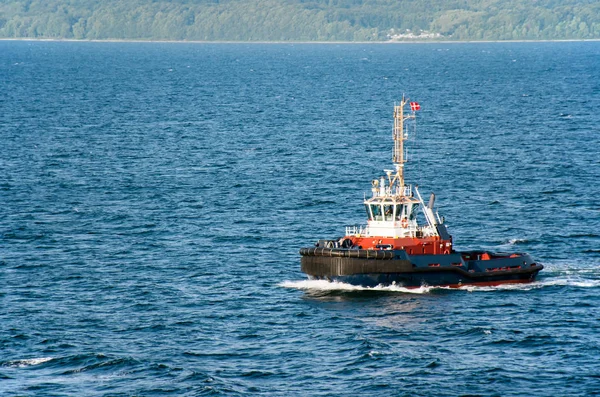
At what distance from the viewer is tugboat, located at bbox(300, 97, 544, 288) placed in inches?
2559

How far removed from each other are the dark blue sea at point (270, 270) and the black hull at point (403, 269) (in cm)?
92

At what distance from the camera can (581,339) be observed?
56.9 meters

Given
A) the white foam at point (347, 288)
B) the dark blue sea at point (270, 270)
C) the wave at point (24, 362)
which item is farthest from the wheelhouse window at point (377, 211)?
the wave at point (24, 362)

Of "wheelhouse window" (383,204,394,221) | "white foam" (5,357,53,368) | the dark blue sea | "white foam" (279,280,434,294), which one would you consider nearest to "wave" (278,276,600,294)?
"white foam" (279,280,434,294)

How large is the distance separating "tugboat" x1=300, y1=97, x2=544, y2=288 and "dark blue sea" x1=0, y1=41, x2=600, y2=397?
99 cm

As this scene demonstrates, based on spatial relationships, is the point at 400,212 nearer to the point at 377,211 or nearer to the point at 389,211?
the point at 389,211

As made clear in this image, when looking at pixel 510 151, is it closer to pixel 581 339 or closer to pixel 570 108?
pixel 570 108

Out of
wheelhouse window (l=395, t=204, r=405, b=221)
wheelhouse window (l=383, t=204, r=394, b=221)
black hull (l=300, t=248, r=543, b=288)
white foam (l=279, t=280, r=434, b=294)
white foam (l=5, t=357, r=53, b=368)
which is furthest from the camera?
wheelhouse window (l=395, t=204, r=405, b=221)

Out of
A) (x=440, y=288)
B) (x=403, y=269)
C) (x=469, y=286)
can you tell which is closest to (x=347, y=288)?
(x=403, y=269)

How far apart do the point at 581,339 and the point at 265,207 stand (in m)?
40.4

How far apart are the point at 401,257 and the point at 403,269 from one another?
694 mm

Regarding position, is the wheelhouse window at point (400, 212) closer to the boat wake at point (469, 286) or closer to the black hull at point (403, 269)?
the black hull at point (403, 269)

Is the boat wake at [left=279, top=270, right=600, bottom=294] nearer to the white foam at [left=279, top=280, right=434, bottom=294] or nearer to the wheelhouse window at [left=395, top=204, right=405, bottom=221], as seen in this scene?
the white foam at [left=279, top=280, right=434, bottom=294]

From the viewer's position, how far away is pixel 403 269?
213 ft
